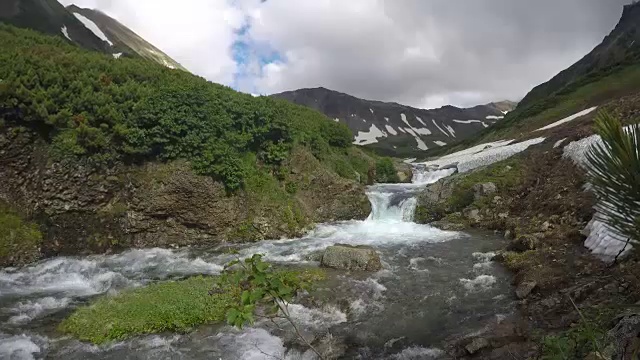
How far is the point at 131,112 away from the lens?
70.9ft

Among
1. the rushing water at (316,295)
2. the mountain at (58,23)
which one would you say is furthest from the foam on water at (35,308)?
the mountain at (58,23)

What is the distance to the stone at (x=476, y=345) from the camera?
9.56m

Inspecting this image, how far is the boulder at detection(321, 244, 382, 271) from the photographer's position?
16.9 m

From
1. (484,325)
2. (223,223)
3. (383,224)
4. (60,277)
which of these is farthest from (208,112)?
(484,325)

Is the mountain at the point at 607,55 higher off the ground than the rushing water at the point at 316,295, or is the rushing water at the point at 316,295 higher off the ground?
the mountain at the point at 607,55

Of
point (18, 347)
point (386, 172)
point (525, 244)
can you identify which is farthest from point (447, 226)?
point (18, 347)

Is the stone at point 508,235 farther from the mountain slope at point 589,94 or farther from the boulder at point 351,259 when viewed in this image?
the mountain slope at point 589,94

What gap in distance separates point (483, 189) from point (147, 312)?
74.9 feet

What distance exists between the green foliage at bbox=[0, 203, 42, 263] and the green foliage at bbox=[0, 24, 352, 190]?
3521 mm

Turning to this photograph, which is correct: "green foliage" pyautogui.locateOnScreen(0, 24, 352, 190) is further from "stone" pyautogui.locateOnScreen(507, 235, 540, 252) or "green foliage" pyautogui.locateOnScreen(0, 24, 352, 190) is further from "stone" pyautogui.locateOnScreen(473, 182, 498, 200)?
"stone" pyautogui.locateOnScreen(507, 235, 540, 252)

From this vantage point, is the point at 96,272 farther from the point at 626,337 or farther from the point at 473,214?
the point at 473,214


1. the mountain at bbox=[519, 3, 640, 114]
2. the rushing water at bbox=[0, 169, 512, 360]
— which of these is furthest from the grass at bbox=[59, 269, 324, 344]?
the mountain at bbox=[519, 3, 640, 114]

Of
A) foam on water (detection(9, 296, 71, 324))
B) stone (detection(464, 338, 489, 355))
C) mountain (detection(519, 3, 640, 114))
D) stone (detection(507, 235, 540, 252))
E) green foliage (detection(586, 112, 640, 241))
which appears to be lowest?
stone (detection(464, 338, 489, 355))

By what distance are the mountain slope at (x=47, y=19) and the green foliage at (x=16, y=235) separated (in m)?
57.1
